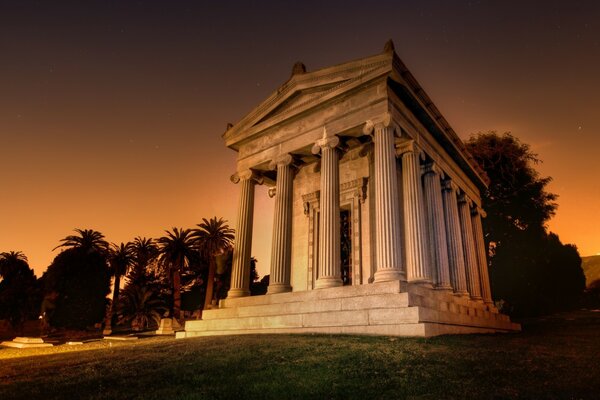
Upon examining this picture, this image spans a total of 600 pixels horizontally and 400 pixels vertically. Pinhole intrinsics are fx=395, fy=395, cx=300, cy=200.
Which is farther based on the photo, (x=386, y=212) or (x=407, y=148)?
(x=407, y=148)

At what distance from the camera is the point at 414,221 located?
58.6ft

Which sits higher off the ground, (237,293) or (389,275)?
(389,275)

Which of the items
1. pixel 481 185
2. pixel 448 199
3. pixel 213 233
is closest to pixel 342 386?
pixel 448 199

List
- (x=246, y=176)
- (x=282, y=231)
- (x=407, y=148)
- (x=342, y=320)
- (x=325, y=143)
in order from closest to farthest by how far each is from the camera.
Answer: (x=342, y=320) → (x=325, y=143) → (x=407, y=148) → (x=282, y=231) → (x=246, y=176)

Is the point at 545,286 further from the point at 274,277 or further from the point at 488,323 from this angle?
the point at 274,277

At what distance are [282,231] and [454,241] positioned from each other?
33.1ft

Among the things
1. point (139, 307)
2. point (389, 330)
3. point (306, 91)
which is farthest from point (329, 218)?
point (139, 307)

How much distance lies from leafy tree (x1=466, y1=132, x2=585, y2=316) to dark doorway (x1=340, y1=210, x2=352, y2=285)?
20010 millimetres

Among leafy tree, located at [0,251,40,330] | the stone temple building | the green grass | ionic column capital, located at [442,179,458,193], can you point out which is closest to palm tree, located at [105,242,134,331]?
leafy tree, located at [0,251,40,330]

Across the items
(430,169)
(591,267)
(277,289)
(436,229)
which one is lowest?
(277,289)

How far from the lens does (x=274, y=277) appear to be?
1872 centimetres

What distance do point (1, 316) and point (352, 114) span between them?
5671cm

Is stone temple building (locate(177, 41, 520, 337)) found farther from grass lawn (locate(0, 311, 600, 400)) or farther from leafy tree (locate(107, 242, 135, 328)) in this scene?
leafy tree (locate(107, 242, 135, 328))

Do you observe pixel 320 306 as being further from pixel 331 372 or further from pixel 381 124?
pixel 381 124
